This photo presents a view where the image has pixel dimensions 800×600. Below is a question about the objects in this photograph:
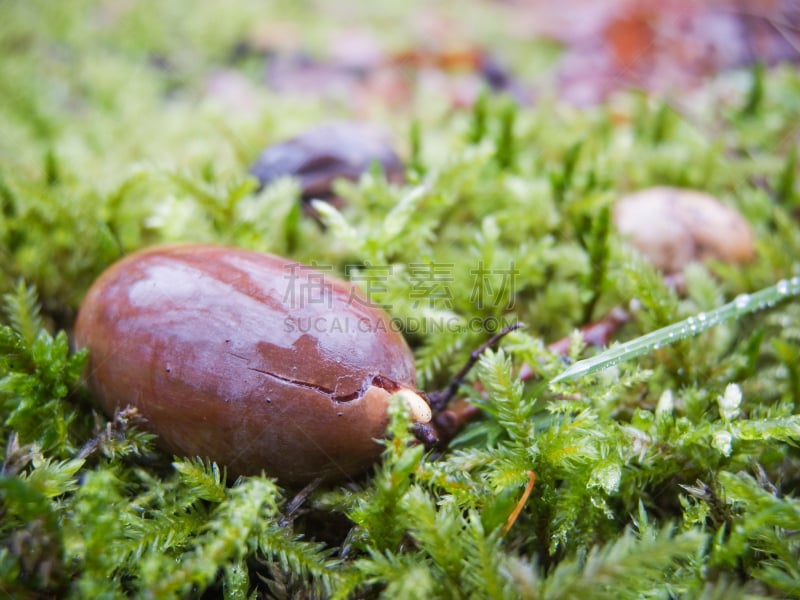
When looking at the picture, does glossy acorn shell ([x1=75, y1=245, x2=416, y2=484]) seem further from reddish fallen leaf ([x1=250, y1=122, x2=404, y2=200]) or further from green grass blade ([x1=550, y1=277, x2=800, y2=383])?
reddish fallen leaf ([x1=250, y1=122, x2=404, y2=200])

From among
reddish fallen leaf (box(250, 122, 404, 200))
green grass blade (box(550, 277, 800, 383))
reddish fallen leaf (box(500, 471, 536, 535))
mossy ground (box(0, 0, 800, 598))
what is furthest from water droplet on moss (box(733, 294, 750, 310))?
reddish fallen leaf (box(250, 122, 404, 200))

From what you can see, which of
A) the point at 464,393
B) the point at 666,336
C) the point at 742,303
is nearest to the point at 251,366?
the point at 464,393

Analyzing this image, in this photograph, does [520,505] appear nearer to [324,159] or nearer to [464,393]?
[464,393]

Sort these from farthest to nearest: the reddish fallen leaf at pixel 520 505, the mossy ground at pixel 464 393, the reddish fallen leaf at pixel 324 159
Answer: the reddish fallen leaf at pixel 324 159 < the reddish fallen leaf at pixel 520 505 < the mossy ground at pixel 464 393

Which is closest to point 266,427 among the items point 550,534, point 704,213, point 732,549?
point 550,534

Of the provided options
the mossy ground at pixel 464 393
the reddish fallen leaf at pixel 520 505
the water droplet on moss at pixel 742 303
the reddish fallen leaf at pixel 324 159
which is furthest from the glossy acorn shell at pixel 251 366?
the reddish fallen leaf at pixel 324 159

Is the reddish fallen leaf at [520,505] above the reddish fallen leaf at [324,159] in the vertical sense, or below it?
below

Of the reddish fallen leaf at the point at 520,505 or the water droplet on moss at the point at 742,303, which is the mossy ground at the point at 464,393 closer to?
the reddish fallen leaf at the point at 520,505

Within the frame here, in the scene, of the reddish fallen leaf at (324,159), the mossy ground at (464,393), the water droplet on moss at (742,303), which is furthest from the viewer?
the reddish fallen leaf at (324,159)

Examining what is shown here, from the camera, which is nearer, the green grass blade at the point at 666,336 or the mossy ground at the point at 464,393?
the mossy ground at the point at 464,393
